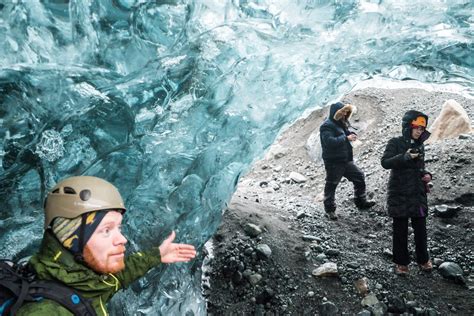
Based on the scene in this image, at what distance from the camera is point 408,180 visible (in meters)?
4.04

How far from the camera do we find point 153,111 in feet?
10.4

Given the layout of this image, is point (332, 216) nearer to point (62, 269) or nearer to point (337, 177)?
point (337, 177)

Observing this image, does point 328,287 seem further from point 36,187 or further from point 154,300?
point 36,187

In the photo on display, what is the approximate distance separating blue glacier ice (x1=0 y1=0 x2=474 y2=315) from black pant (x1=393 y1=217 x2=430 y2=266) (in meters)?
1.73

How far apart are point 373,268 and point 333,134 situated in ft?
6.75

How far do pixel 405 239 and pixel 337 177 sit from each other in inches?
70.9

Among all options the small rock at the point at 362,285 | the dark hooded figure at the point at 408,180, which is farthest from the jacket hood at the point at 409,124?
the small rock at the point at 362,285

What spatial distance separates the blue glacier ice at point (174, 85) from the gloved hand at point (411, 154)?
1.04m

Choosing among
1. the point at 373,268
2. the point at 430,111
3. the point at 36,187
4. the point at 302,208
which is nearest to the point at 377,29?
the point at 373,268

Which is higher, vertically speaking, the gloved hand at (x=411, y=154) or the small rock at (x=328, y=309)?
the gloved hand at (x=411, y=154)

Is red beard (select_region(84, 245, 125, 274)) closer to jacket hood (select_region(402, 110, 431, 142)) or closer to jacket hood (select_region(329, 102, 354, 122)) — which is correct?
jacket hood (select_region(402, 110, 431, 142))

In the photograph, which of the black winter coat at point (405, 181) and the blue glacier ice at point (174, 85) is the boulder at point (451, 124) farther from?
the black winter coat at point (405, 181)

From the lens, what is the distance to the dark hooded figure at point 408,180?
3.99 metres

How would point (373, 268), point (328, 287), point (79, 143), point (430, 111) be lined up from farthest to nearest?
point (430, 111), point (373, 268), point (328, 287), point (79, 143)
